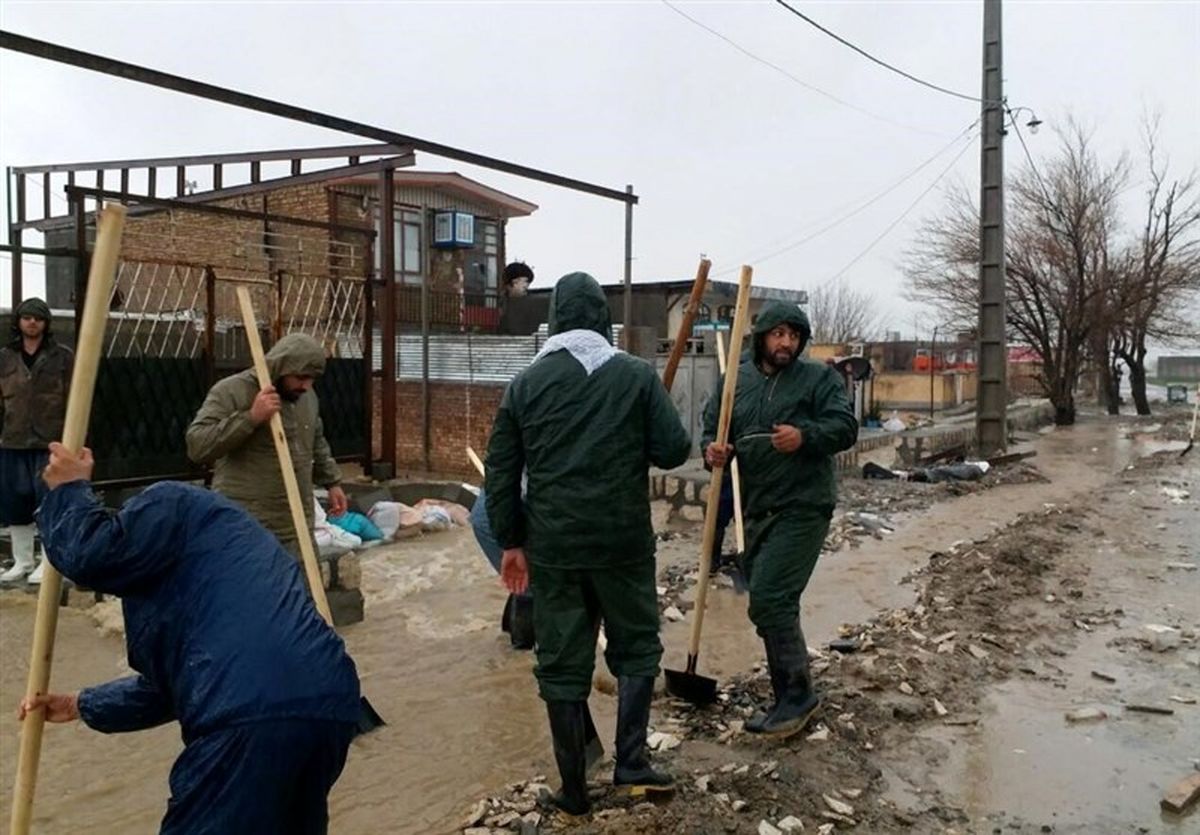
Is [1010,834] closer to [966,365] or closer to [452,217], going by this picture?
[452,217]

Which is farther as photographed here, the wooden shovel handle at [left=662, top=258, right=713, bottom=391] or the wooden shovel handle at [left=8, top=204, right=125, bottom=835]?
the wooden shovel handle at [left=662, top=258, right=713, bottom=391]

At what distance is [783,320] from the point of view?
4062 millimetres

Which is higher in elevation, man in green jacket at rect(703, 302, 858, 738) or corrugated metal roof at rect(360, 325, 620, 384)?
corrugated metal roof at rect(360, 325, 620, 384)

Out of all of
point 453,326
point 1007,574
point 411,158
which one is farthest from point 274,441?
point 453,326

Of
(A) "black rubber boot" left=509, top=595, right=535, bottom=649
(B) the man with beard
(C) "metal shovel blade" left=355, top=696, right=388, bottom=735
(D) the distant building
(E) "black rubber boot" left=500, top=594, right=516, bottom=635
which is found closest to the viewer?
(C) "metal shovel blade" left=355, top=696, right=388, bottom=735

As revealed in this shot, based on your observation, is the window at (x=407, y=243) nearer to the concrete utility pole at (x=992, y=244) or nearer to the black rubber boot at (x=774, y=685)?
the concrete utility pole at (x=992, y=244)

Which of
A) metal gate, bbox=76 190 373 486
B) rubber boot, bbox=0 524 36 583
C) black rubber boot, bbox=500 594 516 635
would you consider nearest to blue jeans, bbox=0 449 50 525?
rubber boot, bbox=0 524 36 583

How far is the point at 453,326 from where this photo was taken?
20.0 m

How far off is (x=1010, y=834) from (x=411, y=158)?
7.91m

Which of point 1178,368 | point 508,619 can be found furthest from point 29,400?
point 1178,368

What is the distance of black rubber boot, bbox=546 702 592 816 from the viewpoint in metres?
3.16

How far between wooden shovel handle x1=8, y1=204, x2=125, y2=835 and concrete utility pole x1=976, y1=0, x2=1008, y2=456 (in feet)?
49.5

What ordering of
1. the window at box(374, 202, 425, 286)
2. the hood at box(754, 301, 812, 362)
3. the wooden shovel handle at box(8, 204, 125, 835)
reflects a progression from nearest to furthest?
1. the wooden shovel handle at box(8, 204, 125, 835)
2. the hood at box(754, 301, 812, 362)
3. the window at box(374, 202, 425, 286)

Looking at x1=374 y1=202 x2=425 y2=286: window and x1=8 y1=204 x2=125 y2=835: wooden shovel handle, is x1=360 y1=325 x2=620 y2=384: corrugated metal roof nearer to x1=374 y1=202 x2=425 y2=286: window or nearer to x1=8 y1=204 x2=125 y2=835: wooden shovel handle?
x1=374 y1=202 x2=425 y2=286: window
